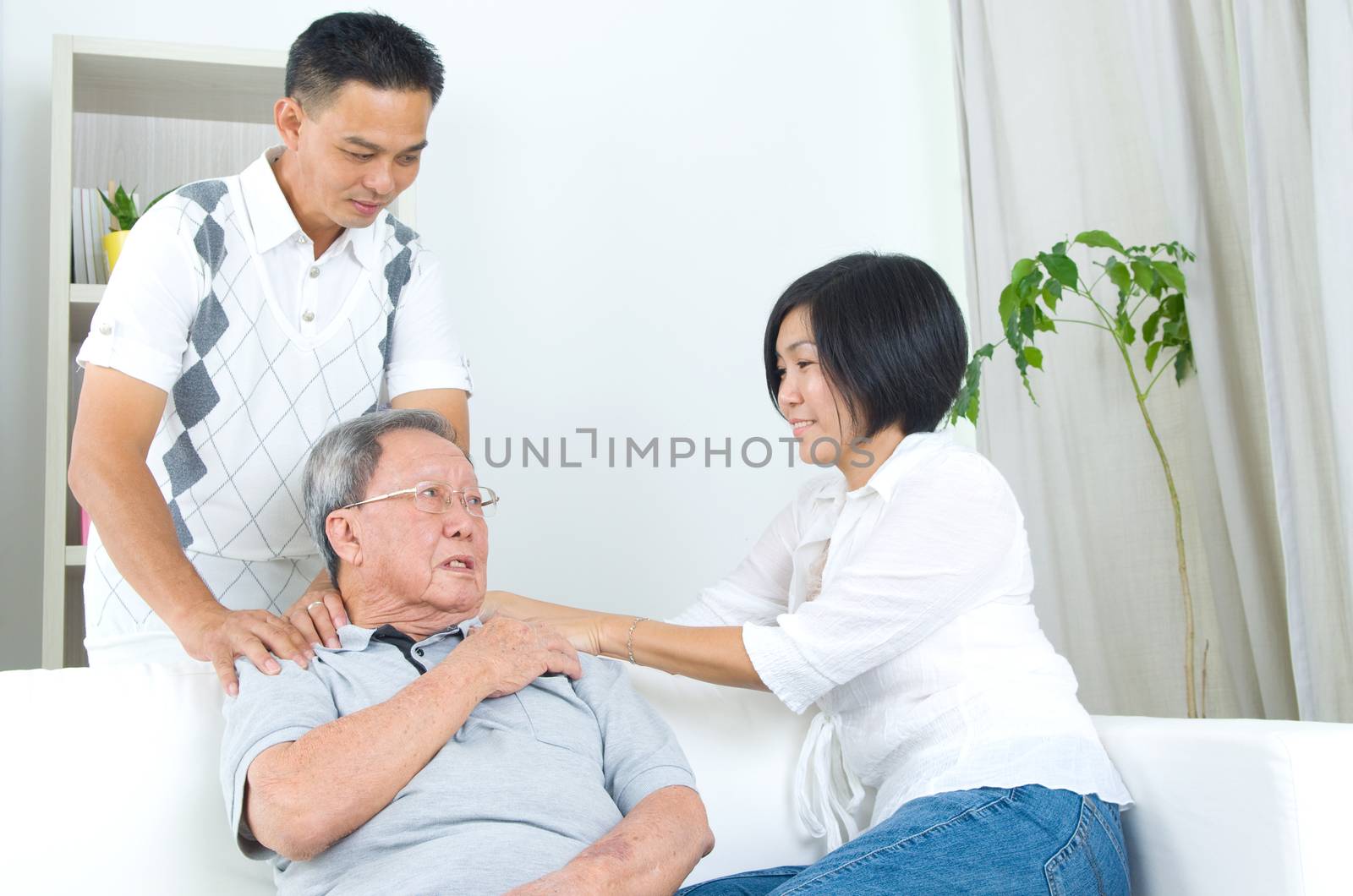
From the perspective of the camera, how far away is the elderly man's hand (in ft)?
4.65

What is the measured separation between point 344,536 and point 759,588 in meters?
0.69

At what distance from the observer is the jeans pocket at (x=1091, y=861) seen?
136cm

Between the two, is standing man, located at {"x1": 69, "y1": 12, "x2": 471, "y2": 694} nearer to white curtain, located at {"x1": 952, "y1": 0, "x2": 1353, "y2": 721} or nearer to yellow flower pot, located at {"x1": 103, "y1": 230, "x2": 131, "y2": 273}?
yellow flower pot, located at {"x1": 103, "y1": 230, "x2": 131, "y2": 273}

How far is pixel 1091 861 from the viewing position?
1.40 m

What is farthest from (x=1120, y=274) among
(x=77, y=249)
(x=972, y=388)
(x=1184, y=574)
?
(x=77, y=249)

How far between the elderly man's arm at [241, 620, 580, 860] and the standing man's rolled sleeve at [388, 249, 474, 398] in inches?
27.7

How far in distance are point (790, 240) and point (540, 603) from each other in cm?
190

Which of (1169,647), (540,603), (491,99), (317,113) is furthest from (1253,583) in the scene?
(491,99)

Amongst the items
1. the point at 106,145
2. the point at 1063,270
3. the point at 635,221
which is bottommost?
the point at 1063,270

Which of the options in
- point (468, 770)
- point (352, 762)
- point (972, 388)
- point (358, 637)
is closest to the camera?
point (352, 762)

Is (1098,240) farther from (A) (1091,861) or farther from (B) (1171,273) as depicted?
(A) (1091,861)

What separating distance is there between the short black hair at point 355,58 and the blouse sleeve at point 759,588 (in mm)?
868

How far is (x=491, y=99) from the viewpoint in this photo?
10.5 ft

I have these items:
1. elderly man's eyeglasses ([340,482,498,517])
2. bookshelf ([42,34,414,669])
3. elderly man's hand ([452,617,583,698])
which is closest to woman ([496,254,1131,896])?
elderly man's hand ([452,617,583,698])
